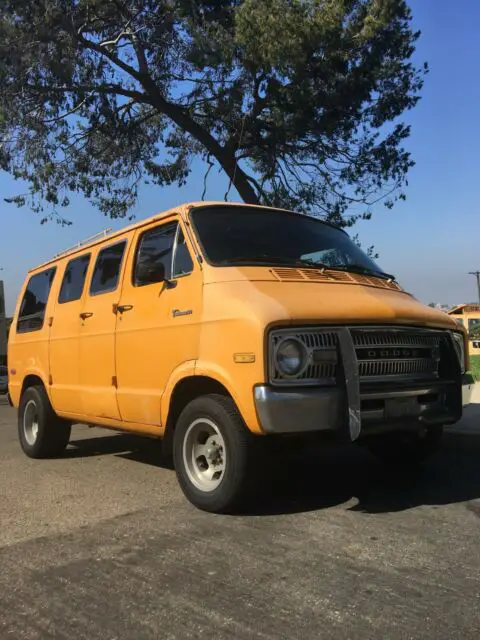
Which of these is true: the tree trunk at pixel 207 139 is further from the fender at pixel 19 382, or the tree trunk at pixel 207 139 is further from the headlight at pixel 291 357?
the headlight at pixel 291 357

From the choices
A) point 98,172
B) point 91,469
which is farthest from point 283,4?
point 91,469

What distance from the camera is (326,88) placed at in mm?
12805

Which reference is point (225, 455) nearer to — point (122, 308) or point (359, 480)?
point (359, 480)

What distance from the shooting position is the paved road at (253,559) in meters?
2.81

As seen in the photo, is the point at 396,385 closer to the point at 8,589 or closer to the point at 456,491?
the point at 456,491

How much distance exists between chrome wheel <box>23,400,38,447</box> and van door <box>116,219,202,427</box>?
2.30 meters

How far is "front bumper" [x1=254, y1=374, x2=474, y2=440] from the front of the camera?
3928 mm

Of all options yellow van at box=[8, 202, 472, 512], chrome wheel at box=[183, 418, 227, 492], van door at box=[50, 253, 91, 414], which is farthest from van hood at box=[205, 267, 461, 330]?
van door at box=[50, 253, 91, 414]

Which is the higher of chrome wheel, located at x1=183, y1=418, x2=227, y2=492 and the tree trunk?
the tree trunk

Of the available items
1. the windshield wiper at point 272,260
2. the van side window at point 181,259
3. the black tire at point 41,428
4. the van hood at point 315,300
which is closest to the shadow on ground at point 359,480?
the black tire at point 41,428

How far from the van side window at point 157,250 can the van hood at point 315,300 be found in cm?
69

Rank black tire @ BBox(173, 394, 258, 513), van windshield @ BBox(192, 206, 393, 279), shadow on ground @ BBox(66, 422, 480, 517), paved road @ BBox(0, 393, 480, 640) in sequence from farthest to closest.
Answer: van windshield @ BBox(192, 206, 393, 279), shadow on ground @ BBox(66, 422, 480, 517), black tire @ BBox(173, 394, 258, 513), paved road @ BBox(0, 393, 480, 640)

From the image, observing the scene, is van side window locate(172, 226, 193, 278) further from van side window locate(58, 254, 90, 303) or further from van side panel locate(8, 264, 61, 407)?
van side panel locate(8, 264, 61, 407)

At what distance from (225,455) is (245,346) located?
0.83 m
